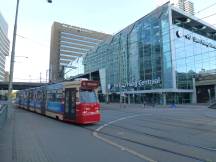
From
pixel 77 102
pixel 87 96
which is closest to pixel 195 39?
pixel 87 96

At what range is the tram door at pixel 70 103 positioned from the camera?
→ 650 inches

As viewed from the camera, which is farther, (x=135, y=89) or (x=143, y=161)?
(x=135, y=89)

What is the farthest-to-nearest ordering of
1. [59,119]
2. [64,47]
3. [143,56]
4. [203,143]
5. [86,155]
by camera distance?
[64,47] → [143,56] → [59,119] → [203,143] → [86,155]

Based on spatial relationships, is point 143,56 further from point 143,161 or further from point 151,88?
point 143,161

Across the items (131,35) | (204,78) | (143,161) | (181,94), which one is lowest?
(143,161)

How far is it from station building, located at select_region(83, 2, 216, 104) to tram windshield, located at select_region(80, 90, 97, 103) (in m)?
36.6

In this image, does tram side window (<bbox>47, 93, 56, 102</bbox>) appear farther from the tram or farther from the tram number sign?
the tram number sign

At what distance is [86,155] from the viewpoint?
7965 mm

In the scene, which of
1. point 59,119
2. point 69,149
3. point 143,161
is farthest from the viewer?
point 59,119

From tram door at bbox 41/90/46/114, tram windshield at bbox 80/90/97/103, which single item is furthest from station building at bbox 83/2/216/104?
tram windshield at bbox 80/90/97/103

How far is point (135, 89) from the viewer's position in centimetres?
6919

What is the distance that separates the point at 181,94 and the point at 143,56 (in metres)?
13.7

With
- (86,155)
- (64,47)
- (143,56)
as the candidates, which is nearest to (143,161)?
(86,155)

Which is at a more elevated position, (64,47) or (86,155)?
(64,47)
